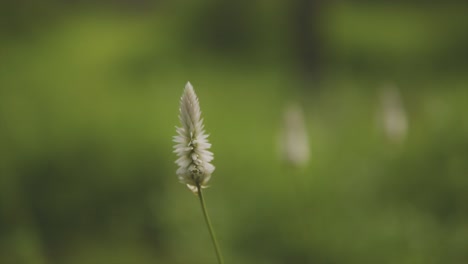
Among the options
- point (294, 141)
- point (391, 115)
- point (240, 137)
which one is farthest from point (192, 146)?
point (240, 137)

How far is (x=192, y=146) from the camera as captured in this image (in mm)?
1377

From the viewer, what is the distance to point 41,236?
4.58 metres

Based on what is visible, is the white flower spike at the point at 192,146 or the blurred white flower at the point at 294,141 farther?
the blurred white flower at the point at 294,141

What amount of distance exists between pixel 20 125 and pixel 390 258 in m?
4.40

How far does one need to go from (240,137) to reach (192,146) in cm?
531

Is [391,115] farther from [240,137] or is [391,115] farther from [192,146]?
[240,137]

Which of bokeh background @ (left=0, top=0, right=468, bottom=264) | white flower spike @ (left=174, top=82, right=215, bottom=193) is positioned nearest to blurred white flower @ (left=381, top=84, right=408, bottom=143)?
bokeh background @ (left=0, top=0, right=468, bottom=264)

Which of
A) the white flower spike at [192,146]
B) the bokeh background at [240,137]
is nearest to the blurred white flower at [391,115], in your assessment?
the bokeh background at [240,137]

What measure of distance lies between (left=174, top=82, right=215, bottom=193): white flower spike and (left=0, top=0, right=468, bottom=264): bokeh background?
1.53m

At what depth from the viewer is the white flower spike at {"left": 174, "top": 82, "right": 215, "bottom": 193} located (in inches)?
53.1

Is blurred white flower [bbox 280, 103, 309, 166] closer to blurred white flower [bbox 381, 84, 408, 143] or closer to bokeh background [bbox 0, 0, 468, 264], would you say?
bokeh background [bbox 0, 0, 468, 264]

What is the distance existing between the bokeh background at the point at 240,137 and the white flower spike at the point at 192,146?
1526 mm

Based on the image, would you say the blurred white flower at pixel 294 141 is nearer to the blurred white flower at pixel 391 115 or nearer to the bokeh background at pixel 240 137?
the bokeh background at pixel 240 137

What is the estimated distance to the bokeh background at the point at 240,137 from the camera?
3559mm
